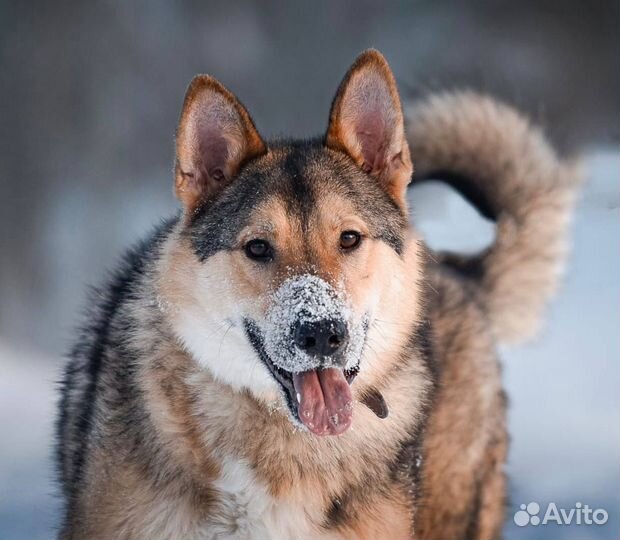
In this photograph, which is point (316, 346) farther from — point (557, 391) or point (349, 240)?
point (557, 391)

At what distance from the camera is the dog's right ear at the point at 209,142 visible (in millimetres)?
2354

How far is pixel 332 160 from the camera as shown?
8.18 feet

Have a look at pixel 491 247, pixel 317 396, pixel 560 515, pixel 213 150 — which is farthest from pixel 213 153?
pixel 560 515

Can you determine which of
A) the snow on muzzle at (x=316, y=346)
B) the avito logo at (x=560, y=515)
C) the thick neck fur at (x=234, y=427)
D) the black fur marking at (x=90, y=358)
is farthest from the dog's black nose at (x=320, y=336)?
the avito logo at (x=560, y=515)

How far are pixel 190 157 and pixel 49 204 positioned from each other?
1.84m

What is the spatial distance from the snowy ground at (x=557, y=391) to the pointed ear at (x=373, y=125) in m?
1.14

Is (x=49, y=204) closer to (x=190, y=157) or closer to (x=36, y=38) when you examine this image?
(x=36, y=38)

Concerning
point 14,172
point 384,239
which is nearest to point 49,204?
point 14,172

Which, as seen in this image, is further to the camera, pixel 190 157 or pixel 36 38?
pixel 36 38

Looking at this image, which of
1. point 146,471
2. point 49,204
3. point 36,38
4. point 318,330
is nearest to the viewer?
point 318,330

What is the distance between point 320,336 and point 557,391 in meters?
2.21

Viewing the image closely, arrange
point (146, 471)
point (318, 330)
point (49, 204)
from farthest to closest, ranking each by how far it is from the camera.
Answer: point (49, 204), point (146, 471), point (318, 330)

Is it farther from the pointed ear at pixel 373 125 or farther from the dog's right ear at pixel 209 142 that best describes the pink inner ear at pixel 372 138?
the dog's right ear at pixel 209 142

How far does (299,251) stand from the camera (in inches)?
89.1
